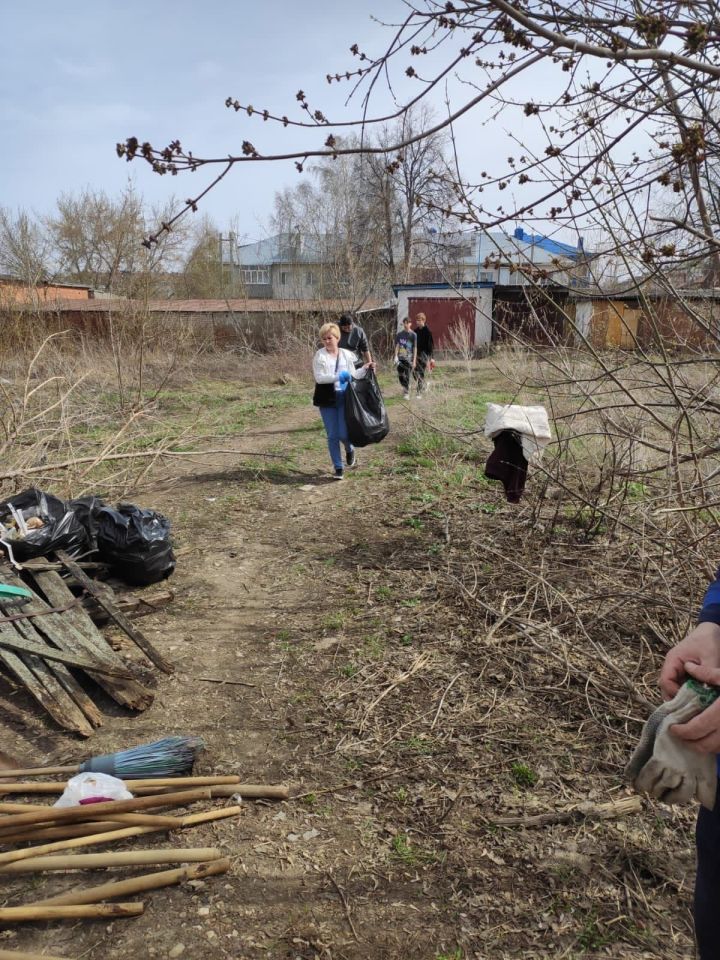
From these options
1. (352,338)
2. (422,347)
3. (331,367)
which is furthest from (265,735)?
(422,347)

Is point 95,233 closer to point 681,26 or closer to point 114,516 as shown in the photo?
point 114,516

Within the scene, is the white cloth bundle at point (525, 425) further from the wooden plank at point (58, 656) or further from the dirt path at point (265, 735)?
the wooden plank at point (58, 656)

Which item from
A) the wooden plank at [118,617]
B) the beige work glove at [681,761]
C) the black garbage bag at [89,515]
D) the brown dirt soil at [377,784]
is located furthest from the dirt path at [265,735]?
the beige work glove at [681,761]

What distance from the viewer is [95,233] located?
26.7m

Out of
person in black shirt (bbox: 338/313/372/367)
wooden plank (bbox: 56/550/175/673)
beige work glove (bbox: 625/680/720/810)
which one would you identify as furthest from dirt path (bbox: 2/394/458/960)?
person in black shirt (bbox: 338/313/372/367)

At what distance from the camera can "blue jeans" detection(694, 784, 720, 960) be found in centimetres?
140

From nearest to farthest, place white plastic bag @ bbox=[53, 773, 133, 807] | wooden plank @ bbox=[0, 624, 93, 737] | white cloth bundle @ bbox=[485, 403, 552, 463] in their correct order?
white plastic bag @ bbox=[53, 773, 133, 807], wooden plank @ bbox=[0, 624, 93, 737], white cloth bundle @ bbox=[485, 403, 552, 463]

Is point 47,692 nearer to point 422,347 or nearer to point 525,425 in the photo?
point 525,425

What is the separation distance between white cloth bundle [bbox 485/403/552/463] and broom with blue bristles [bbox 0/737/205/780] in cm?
283

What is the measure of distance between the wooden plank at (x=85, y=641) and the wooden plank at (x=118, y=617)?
0.37 feet

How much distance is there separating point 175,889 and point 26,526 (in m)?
2.80

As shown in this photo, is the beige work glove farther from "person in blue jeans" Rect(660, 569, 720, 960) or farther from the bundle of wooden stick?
the bundle of wooden stick

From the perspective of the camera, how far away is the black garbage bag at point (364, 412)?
23.0ft

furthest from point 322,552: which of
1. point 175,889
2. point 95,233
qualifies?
point 95,233
